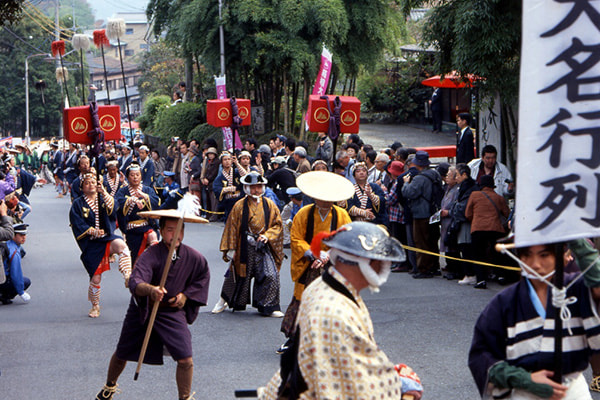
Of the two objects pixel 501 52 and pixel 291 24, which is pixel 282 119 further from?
pixel 501 52

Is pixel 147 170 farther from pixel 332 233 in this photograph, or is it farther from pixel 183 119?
pixel 332 233

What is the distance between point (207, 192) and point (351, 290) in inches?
650

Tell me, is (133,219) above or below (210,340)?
above

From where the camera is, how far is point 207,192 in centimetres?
2016

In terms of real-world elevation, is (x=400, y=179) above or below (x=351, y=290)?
below

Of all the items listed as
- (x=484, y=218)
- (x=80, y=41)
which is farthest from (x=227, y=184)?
(x=80, y=41)

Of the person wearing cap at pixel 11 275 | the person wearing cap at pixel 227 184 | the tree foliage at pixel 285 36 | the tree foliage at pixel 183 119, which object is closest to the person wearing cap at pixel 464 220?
the person wearing cap at pixel 227 184

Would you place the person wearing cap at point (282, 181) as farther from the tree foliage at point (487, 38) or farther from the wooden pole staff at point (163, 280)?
the wooden pole staff at point (163, 280)

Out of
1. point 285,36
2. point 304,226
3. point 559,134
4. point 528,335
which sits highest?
point 285,36

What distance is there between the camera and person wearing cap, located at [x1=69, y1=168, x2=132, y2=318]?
10.0 m

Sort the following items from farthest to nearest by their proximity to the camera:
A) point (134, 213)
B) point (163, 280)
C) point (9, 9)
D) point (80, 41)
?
point (80, 41), point (134, 213), point (9, 9), point (163, 280)

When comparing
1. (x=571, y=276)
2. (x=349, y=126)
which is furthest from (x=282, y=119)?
(x=571, y=276)

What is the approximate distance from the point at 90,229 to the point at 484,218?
5.00 m

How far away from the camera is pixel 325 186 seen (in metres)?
6.66
